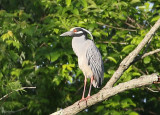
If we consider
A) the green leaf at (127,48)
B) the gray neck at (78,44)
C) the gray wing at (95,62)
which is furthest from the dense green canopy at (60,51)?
the gray wing at (95,62)

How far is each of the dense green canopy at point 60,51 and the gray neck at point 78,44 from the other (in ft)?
0.59

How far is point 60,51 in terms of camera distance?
6211 millimetres

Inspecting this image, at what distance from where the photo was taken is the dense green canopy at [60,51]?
6.32 metres

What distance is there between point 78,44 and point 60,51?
35 centimetres

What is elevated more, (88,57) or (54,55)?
(54,55)

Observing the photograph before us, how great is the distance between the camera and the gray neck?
20.2ft

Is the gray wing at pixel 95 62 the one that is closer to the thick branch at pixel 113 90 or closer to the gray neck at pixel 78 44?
the gray neck at pixel 78 44

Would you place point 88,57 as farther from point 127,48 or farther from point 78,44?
point 127,48

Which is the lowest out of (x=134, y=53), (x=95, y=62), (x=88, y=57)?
(x=95, y=62)

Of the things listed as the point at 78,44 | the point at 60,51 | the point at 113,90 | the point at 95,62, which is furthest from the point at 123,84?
the point at 60,51

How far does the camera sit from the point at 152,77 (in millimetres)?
4074

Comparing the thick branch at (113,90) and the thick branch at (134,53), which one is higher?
the thick branch at (134,53)

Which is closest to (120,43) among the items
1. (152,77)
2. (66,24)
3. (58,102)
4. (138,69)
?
(138,69)

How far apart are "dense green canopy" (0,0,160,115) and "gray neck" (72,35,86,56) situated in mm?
179
